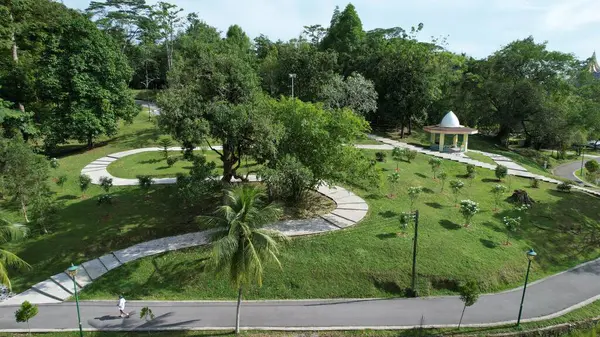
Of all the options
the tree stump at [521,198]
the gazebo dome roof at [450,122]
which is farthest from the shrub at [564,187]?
the gazebo dome roof at [450,122]

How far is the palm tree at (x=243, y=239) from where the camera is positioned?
38.5 ft

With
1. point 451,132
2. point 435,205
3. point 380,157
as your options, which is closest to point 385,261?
point 435,205

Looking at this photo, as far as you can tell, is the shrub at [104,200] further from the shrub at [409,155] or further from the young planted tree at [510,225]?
the shrub at [409,155]

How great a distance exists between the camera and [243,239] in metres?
12.0

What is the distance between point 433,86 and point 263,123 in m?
29.9

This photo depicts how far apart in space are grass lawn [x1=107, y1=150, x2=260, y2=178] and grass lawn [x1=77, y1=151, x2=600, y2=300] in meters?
10.4

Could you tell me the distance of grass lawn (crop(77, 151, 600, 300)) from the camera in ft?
53.1

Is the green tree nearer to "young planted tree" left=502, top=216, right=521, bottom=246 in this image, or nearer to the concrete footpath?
the concrete footpath

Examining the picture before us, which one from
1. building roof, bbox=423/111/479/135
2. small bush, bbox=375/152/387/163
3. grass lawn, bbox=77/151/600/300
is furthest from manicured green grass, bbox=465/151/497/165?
grass lawn, bbox=77/151/600/300

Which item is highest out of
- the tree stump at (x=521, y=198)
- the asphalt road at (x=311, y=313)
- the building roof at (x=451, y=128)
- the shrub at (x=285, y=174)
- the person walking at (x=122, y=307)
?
the building roof at (x=451, y=128)

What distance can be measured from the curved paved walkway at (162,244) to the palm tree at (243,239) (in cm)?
129

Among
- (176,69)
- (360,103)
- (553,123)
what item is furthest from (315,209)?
(553,123)

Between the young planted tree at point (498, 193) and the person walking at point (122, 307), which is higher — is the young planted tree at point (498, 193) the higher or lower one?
the higher one

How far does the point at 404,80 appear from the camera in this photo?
41188mm
